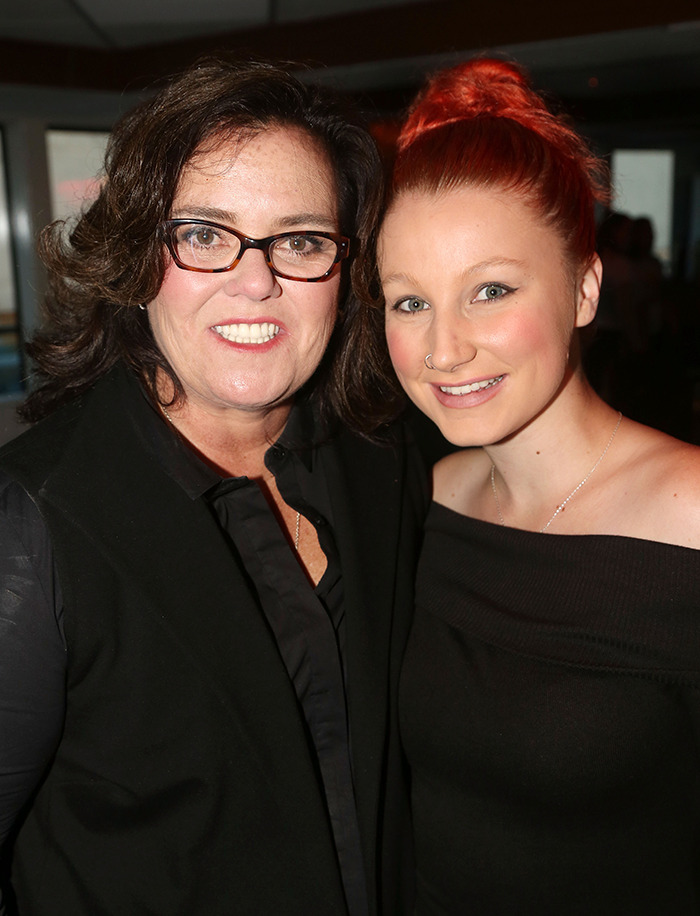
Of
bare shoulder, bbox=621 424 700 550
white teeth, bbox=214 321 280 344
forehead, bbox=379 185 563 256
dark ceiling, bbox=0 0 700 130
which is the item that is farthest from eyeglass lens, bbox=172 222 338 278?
dark ceiling, bbox=0 0 700 130

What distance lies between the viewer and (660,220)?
27.7ft

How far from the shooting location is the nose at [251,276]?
1342 mm

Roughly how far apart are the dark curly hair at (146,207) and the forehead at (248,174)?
1cm

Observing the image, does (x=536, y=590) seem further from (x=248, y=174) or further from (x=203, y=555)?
(x=248, y=174)

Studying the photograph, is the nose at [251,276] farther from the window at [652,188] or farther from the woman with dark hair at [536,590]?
the window at [652,188]

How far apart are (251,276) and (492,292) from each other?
43 centimetres

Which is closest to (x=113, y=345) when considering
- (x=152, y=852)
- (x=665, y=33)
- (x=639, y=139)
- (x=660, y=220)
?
(x=152, y=852)

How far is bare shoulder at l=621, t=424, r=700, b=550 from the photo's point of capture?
1368 mm

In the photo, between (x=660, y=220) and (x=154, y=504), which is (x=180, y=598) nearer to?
(x=154, y=504)

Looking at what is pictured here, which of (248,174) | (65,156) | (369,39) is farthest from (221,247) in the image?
(65,156)

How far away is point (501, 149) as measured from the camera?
144cm

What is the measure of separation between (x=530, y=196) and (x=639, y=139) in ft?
23.0

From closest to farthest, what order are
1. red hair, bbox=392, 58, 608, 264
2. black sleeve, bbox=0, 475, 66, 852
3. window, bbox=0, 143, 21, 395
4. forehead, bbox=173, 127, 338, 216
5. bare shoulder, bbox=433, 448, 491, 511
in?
black sleeve, bbox=0, 475, 66, 852 < forehead, bbox=173, 127, 338, 216 < red hair, bbox=392, 58, 608, 264 < bare shoulder, bbox=433, 448, 491, 511 < window, bbox=0, 143, 21, 395

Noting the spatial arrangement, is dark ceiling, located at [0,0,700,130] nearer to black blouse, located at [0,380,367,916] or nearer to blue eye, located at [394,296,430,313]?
blue eye, located at [394,296,430,313]
